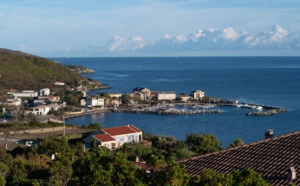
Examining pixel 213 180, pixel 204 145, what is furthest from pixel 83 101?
pixel 213 180

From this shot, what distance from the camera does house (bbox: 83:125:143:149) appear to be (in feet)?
76.8

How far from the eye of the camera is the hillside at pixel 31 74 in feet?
210

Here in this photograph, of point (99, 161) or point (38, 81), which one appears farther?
point (38, 81)

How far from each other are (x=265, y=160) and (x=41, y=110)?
39.0 m

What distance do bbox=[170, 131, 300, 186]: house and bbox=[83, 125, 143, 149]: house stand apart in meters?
16.1

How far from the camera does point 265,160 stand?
257 inches

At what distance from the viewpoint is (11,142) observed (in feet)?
80.2

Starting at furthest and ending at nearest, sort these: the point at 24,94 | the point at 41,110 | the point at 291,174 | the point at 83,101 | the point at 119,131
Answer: the point at 24,94, the point at 83,101, the point at 41,110, the point at 119,131, the point at 291,174

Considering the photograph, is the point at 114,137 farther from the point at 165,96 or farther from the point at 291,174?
the point at 165,96

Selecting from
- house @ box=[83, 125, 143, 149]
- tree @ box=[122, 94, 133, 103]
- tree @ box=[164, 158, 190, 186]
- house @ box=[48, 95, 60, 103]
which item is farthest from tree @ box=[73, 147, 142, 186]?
tree @ box=[122, 94, 133, 103]

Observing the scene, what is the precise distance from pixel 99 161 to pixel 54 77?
224 feet

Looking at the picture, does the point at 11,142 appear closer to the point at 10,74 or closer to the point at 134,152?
the point at 134,152

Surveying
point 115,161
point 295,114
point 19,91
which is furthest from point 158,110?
point 115,161

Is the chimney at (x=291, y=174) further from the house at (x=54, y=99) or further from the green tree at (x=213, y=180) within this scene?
the house at (x=54, y=99)
